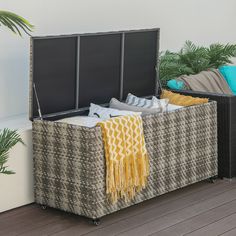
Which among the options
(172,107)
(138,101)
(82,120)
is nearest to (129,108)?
(138,101)

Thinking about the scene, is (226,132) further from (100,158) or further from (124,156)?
(100,158)

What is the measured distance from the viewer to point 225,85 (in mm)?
5719

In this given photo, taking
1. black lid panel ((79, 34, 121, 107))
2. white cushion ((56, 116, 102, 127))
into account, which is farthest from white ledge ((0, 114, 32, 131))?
black lid panel ((79, 34, 121, 107))

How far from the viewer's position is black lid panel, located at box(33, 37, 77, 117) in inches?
177

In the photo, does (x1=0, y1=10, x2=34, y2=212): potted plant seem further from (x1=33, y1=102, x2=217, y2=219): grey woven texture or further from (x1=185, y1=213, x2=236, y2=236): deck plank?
(x1=185, y1=213, x2=236, y2=236): deck plank

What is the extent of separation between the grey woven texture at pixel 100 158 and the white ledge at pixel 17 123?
0.12m

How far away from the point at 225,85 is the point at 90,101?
51.7 inches

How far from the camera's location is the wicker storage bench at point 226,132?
17.1ft

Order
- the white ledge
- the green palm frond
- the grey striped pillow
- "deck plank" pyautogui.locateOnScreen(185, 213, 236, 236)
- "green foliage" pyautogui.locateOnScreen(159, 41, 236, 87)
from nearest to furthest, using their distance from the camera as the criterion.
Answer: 1. the green palm frond
2. "deck plank" pyautogui.locateOnScreen(185, 213, 236, 236)
3. the white ledge
4. the grey striped pillow
5. "green foliage" pyautogui.locateOnScreen(159, 41, 236, 87)

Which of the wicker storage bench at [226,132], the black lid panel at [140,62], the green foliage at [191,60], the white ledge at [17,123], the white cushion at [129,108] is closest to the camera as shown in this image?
the white ledge at [17,123]

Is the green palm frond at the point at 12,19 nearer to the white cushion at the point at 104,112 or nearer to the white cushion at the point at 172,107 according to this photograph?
the white cushion at the point at 104,112

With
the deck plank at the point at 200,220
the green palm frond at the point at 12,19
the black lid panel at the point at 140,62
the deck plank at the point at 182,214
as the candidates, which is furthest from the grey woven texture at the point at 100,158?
the green palm frond at the point at 12,19

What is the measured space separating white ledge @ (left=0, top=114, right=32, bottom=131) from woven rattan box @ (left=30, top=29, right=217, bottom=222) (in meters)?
0.11

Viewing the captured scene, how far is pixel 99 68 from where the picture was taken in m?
4.92
